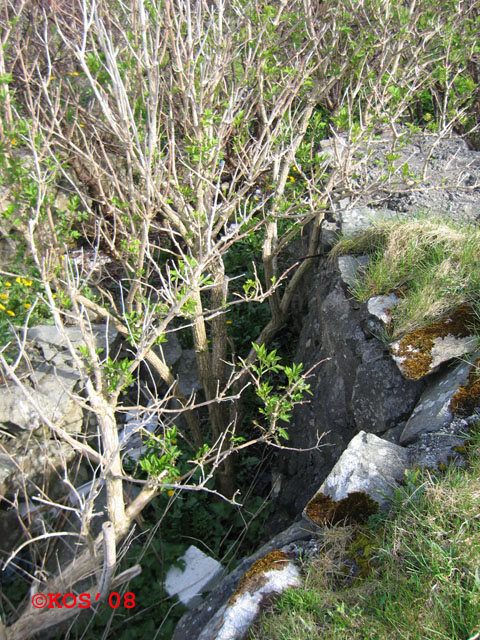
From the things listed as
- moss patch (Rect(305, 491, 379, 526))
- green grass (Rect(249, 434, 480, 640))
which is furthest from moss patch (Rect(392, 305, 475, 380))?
moss patch (Rect(305, 491, 379, 526))

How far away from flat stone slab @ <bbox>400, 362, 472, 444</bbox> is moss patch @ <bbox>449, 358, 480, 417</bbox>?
21mm

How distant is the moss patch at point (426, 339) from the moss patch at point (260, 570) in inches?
46.1

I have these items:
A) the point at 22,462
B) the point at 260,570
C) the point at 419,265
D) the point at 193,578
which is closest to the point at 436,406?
the point at 419,265

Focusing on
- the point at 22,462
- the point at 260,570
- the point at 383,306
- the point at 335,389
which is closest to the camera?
the point at 260,570

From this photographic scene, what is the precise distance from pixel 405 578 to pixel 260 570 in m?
0.60

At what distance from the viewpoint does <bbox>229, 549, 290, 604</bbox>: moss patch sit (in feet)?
6.63

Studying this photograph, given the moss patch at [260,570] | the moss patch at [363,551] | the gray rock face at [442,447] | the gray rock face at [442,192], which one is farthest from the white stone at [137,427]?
the gray rock face at [442,192]

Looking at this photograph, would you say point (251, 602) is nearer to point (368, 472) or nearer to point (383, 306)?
point (368, 472)

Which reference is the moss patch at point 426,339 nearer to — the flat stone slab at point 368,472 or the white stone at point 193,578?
the flat stone slab at point 368,472

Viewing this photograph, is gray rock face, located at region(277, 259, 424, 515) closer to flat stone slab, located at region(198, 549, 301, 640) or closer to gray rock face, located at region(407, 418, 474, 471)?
gray rock face, located at region(407, 418, 474, 471)

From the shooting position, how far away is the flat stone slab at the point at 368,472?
7.10 feet

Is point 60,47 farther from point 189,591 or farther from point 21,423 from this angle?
point 189,591

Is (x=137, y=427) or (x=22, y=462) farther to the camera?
(x=22, y=462)

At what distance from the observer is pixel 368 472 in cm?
222
